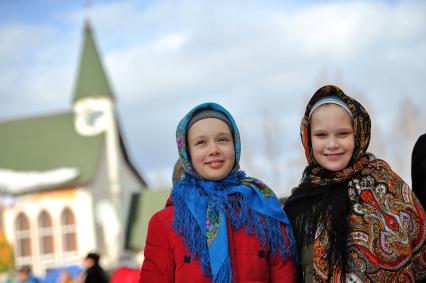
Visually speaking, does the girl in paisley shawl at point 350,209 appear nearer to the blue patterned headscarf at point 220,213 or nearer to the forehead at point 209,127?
the blue patterned headscarf at point 220,213

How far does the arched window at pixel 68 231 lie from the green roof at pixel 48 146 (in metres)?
1.40

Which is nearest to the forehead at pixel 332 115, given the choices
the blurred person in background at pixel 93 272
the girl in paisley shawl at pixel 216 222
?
the girl in paisley shawl at pixel 216 222

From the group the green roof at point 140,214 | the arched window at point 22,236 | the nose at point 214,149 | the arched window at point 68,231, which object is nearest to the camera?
the nose at point 214,149

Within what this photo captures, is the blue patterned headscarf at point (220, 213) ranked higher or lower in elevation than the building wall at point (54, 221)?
higher

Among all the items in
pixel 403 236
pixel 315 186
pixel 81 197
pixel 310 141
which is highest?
pixel 310 141

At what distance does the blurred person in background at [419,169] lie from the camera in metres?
3.53

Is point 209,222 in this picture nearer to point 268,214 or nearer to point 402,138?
point 268,214

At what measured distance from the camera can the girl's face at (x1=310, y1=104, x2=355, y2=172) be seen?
3219mm

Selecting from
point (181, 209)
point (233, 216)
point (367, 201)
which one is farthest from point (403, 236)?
point (181, 209)

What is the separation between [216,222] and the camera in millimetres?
3102

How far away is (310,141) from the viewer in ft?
11.0

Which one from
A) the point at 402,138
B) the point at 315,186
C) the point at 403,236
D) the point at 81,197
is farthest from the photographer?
the point at 402,138

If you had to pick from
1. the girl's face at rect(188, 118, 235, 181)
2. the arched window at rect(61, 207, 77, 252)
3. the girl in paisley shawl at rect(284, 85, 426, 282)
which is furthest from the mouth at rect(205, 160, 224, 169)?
the arched window at rect(61, 207, 77, 252)

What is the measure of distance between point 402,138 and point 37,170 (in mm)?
17827
